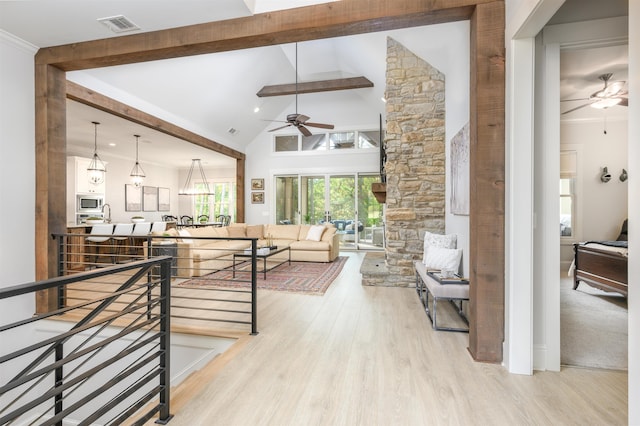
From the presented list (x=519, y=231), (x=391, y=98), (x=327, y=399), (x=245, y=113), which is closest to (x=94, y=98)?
(x=245, y=113)

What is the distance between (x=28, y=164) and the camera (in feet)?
10.3

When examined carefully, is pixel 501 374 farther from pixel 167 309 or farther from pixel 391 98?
pixel 391 98

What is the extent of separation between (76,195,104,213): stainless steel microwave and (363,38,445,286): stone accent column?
296 inches

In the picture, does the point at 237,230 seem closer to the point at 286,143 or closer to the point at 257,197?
the point at 257,197

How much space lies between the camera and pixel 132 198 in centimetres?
951

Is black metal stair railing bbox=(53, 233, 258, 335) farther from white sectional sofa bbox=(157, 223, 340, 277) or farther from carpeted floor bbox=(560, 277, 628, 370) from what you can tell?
carpeted floor bbox=(560, 277, 628, 370)

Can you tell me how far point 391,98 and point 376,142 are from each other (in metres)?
3.78

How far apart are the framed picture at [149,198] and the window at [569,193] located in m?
11.4

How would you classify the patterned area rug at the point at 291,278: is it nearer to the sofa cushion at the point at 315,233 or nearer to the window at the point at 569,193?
the sofa cushion at the point at 315,233

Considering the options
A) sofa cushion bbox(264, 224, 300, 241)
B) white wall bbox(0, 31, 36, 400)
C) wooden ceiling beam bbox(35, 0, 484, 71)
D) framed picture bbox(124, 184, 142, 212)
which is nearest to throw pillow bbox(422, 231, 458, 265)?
wooden ceiling beam bbox(35, 0, 484, 71)

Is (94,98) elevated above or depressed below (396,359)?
above

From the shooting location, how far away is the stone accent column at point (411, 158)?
14.6 feet

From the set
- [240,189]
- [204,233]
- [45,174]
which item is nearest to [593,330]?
[45,174]

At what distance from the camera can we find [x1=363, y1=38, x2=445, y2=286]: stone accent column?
14.6 feet
